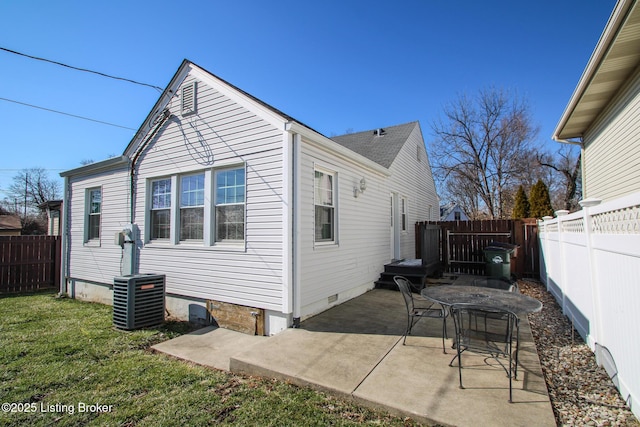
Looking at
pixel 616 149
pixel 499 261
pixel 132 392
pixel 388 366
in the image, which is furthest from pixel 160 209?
pixel 616 149

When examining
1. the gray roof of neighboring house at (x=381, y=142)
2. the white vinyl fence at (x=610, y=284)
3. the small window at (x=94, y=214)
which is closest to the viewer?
the white vinyl fence at (x=610, y=284)

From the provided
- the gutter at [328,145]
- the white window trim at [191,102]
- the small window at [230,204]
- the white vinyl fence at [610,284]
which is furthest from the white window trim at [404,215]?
the white window trim at [191,102]

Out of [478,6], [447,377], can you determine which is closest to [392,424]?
[447,377]

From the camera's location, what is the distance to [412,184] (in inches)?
446

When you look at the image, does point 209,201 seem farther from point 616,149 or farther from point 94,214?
point 616,149

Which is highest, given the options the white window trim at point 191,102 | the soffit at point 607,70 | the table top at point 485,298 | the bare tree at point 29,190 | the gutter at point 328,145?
the bare tree at point 29,190

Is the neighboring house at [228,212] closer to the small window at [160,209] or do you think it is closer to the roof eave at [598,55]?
the small window at [160,209]

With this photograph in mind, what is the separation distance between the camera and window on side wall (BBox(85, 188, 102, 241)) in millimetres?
8320

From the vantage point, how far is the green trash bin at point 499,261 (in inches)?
323

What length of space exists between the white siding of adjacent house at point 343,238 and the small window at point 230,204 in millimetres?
1219

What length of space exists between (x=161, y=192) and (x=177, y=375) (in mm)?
4503

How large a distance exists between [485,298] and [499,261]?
5610mm

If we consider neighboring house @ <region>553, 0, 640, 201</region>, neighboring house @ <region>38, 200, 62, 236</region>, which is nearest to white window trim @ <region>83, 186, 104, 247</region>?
neighboring house @ <region>38, 200, 62, 236</region>

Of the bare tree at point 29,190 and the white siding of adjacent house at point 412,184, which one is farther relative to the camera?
the bare tree at point 29,190
